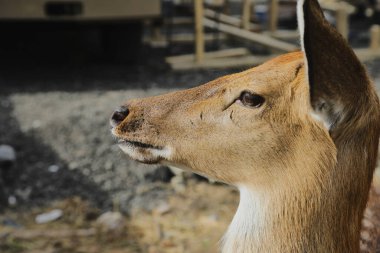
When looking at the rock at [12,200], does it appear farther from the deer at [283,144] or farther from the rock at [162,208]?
the deer at [283,144]

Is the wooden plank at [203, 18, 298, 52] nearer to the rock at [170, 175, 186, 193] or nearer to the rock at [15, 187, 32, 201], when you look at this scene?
the rock at [170, 175, 186, 193]

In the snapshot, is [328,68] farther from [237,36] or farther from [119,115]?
[237,36]

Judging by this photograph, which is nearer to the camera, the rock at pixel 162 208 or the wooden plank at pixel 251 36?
the rock at pixel 162 208

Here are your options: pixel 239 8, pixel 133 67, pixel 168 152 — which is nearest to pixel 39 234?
pixel 168 152

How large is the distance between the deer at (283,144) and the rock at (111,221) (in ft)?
9.66

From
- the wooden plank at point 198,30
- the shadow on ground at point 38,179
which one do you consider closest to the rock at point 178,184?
the shadow on ground at point 38,179

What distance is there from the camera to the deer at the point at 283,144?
7.82ft

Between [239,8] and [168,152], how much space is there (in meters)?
17.0

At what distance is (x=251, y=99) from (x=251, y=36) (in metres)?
9.68

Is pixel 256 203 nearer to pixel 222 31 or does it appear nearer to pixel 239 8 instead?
pixel 222 31

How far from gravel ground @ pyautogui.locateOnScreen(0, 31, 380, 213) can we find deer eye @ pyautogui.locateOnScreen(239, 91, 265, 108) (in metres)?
3.54

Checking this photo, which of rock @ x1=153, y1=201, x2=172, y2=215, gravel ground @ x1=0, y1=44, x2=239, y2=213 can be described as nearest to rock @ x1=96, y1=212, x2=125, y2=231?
gravel ground @ x1=0, y1=44, x2=239, y2=213

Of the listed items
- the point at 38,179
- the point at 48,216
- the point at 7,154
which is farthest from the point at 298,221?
the point at 7,154

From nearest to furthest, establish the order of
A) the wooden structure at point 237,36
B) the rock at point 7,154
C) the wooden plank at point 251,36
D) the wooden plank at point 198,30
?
the rock at point 7,154
the wooden plank at point 198,30
the wooden structure at point 237,36
the wooden plank at point 251,36
